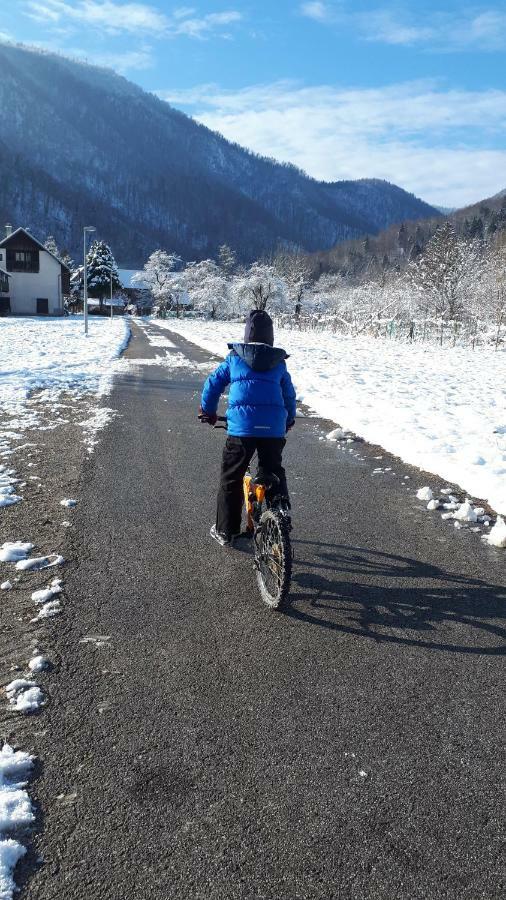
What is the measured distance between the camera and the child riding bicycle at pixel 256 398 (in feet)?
13.5

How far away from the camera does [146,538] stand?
15.8 feet

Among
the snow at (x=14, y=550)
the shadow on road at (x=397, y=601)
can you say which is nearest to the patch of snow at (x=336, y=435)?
the shadow on road at (x=397, y=601)

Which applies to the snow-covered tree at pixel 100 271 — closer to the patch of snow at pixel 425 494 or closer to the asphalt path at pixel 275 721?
the patch of snow at pixel 425 494

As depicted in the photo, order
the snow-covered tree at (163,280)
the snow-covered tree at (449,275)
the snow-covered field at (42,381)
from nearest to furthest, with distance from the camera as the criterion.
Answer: the snow-covered field at (42,381), the snow-covered tree at (449,275), the snow-covered tree at (163,280)

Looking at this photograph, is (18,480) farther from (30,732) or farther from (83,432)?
(30,732)

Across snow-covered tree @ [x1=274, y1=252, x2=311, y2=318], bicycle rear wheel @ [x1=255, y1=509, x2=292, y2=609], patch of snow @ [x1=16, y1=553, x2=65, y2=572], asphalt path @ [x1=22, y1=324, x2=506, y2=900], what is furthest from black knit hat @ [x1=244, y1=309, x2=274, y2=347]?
snow-covered tree @ [x1=274, y1=252, x2=311, y2=318]

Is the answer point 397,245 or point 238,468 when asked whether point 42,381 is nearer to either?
point 238,468

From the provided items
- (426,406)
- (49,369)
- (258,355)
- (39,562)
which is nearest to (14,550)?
(39,562)

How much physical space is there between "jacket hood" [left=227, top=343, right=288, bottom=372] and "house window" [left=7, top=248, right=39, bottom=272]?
67.9 m

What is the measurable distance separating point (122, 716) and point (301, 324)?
47.8 metres

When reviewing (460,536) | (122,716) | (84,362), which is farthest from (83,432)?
(84,362)

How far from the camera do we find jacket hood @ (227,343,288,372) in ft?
13.4

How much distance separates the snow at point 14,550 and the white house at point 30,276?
66.4 m

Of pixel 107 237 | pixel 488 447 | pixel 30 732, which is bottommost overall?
pixel 30 732
